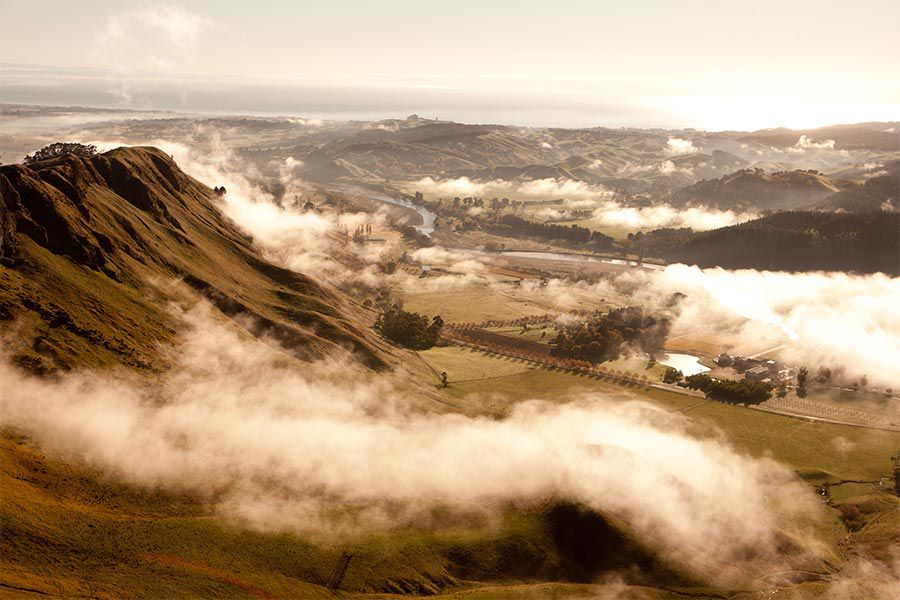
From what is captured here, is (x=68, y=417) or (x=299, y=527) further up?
(x=68, y=417)

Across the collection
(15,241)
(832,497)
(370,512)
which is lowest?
(832,497)

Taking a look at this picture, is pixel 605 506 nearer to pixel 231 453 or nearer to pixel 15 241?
pixel 231 453

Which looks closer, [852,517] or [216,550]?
[216,550]

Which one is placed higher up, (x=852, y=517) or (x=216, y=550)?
(x=216, y=550)

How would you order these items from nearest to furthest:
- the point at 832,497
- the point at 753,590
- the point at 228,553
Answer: the point at 228,553 < the point at 753,590 < the point at 832,497

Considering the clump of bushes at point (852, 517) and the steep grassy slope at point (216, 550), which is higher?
the steep grassy slope at point (216, 550)

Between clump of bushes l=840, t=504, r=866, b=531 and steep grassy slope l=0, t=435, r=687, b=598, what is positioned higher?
steep grassy slope l=0, t=435, r=687, b=598

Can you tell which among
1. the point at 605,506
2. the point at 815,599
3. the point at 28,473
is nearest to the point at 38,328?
the point at 28,473

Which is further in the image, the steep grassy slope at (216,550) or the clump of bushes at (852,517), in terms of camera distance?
the clump of bushes at (852,517)

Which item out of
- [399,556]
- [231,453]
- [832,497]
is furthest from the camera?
[832,497]

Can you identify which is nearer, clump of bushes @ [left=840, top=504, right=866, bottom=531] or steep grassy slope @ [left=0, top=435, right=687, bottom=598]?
steep grassy slope @ [left=0, top=435, right=687, bottom=598]

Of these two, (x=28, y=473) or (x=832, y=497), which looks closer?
(x=28, y=473)
